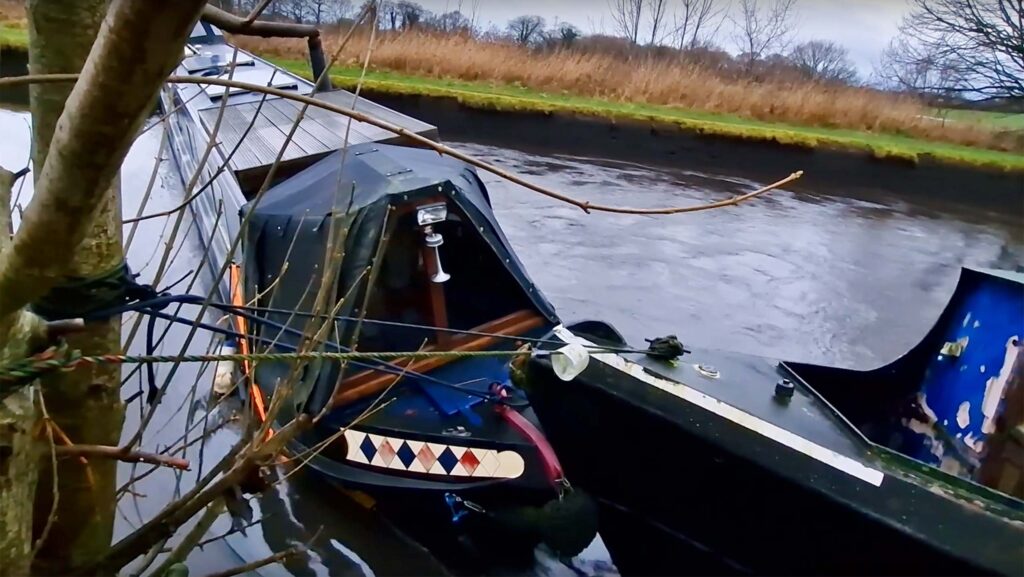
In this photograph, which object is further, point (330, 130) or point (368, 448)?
point (330, 130)

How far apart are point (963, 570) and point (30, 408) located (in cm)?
290

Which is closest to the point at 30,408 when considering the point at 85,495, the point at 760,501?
the point at 85,495

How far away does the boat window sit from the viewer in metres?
4.46

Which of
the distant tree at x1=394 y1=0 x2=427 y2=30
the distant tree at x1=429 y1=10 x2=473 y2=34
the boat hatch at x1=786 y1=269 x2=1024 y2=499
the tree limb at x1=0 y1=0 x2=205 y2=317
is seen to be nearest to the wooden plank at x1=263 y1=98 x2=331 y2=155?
the boat hatch at x1=786 y1=269 x2=1024 y2=499

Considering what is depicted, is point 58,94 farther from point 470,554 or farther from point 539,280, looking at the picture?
point 539,280

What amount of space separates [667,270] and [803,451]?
243 inches

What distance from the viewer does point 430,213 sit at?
427 cm

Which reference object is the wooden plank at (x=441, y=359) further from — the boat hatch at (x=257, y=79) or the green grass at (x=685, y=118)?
the green grass at (x=685, y=118)

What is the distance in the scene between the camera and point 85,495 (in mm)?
1412

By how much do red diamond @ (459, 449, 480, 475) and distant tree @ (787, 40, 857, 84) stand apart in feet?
48.2

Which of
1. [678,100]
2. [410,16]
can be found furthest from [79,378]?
[410,16]

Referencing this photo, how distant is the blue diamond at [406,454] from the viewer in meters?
3.88

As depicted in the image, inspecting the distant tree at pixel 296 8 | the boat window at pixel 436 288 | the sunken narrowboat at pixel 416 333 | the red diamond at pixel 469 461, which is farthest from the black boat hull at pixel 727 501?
the distant tree at pixel 296 8

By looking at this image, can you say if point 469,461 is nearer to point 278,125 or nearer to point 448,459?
point 448,459
